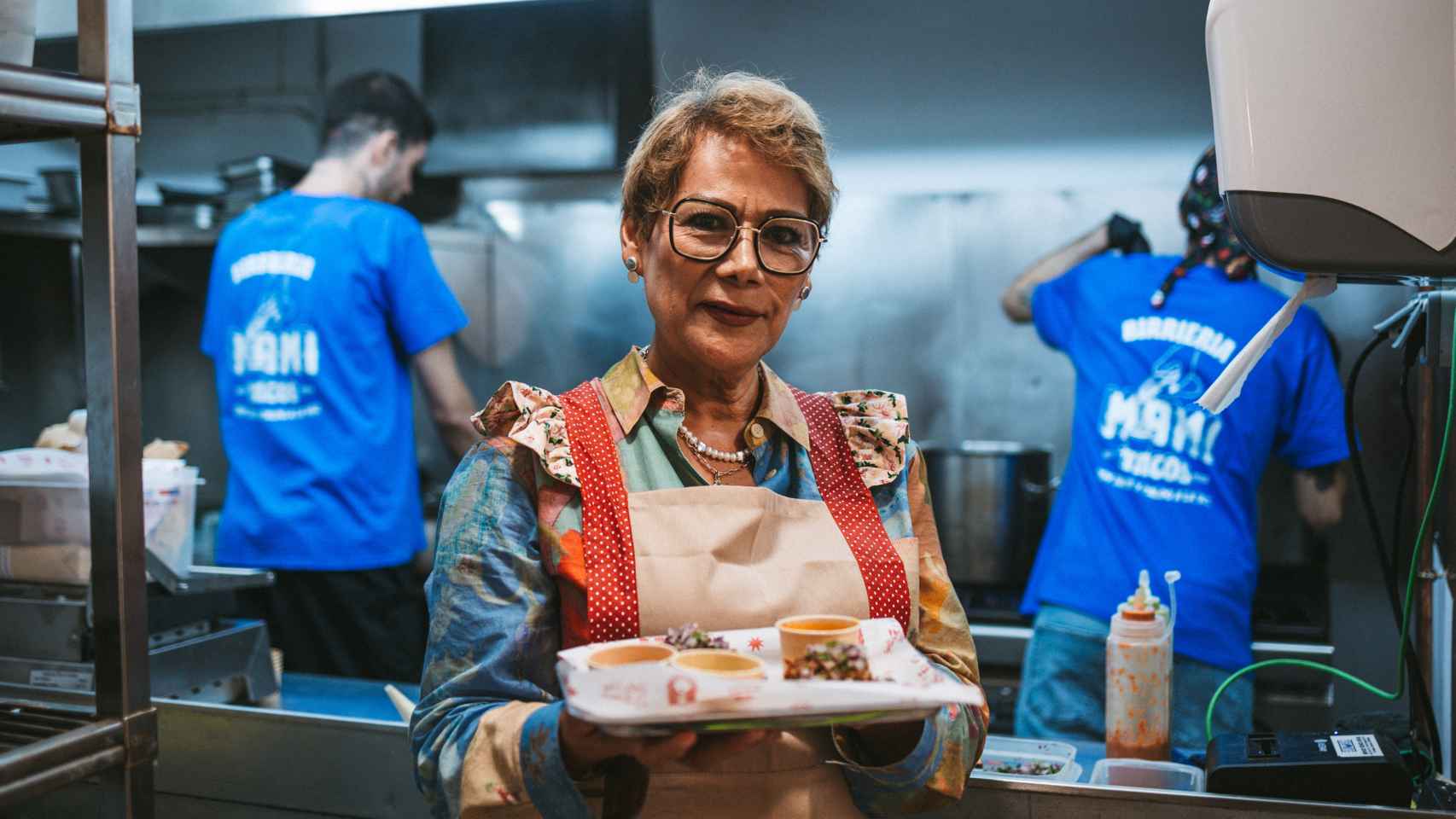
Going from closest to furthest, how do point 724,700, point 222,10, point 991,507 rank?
point 724,700 < point 222,10 < point 991,507

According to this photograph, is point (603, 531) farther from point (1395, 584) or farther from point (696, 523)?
point (1395, 584)

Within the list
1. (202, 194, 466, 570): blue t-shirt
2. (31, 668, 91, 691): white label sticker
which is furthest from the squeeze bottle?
(202, 194, 466, 570): blue t-shirt

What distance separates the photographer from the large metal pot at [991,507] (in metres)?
4.02

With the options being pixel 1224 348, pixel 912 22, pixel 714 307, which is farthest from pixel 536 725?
pixel 912 22

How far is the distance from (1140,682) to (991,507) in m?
2.09

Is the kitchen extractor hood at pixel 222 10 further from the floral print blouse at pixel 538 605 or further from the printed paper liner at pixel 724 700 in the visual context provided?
the printed paper liner at pixel 724 700

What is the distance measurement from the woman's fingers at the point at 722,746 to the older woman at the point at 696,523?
0.15m

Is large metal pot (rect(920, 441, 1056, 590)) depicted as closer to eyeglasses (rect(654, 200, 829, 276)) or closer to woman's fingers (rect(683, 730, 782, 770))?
eyeglasses (rect(654, 200, 829, 276))

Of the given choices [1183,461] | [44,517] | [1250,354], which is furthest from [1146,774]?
[44,517]

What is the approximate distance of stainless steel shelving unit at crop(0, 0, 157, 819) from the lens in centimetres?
137

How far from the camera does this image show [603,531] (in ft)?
4.77

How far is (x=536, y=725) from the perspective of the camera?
1308 millimetres

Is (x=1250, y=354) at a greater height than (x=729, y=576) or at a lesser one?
greater

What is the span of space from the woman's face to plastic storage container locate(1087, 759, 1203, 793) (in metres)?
0.91
